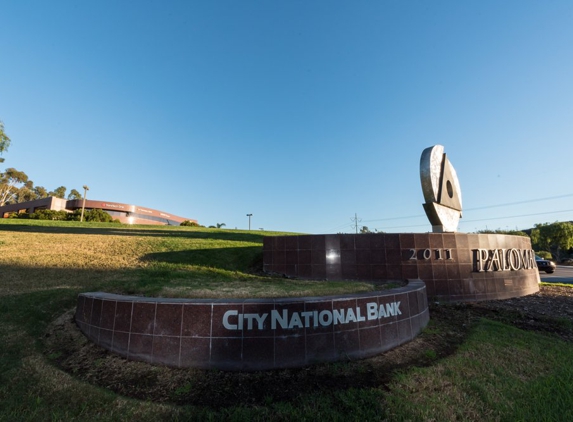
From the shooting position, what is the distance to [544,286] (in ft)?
50.8

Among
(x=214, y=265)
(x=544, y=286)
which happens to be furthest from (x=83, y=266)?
(x=544, y=286)

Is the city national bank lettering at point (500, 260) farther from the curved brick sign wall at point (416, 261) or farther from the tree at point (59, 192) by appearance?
the tree at point (59, 192)

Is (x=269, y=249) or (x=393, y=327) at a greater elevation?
(x=269, y=249)

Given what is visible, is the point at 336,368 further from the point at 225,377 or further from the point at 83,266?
the point at 83,266

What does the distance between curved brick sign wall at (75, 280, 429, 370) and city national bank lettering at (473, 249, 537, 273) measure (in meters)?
8.27

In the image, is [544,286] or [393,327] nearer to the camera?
[393,327]

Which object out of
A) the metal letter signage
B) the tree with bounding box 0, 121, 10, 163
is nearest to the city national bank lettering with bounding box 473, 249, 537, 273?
the metal letter signage

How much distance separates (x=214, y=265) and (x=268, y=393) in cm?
913

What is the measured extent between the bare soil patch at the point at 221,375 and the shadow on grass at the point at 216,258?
20.4 ft

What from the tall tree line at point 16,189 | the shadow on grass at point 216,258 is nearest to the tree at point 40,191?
the tall tree line at point 16,189

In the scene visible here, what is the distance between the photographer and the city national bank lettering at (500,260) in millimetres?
11508

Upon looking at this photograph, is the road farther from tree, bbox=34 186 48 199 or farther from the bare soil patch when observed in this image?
tree, bbox=34 186 48 199

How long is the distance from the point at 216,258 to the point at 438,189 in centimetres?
1057

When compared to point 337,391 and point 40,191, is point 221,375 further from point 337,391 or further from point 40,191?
point 40,191
